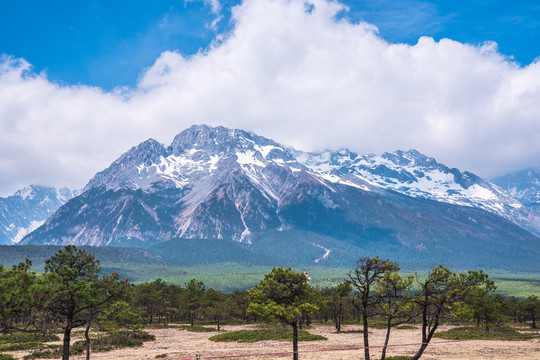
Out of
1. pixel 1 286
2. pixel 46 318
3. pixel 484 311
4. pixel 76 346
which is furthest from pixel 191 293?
pixel 1 286

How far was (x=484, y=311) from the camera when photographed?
77000 mm

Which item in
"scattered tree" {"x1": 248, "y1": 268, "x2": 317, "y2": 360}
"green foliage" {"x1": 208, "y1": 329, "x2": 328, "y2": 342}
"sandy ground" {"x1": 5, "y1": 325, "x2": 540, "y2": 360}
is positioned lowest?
"green foliage" {"x1": 208, "y1": 329, "x2": 328, "y2": 342}

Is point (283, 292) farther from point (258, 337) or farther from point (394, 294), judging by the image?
point (258, 337)

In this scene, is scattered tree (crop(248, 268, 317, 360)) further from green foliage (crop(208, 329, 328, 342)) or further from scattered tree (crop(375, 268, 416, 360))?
green foliage (crop(208, 329, 328, 342))

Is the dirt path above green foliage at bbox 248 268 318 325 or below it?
below

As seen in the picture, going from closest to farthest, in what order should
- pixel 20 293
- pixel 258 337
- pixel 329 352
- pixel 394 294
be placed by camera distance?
1. pixel 20 293
2. pixel 394 294
3. pixel 329 352
4. pixel 258 337

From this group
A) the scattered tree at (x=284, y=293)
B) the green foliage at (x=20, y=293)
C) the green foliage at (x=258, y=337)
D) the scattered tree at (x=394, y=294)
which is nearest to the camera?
the green foliage at (x=20, y=293)

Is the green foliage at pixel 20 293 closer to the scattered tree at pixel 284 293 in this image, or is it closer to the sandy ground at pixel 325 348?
the scattered tree at pixel 284 293

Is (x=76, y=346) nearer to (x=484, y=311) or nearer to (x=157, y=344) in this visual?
→ (x=157, y=344)

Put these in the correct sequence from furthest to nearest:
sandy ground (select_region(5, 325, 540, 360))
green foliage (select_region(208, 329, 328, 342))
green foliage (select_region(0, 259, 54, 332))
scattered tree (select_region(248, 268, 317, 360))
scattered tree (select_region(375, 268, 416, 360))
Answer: green foliage (select_region(208, 329, 328, 342)), sandy ground (select_region(5, 325, 540, 360)), scattered tree (select_region(248, 268, 317, 360)), scattered tree (select_region(375, 268, 416, 360)), green foliage (select_region(0, 259, 54, 332))

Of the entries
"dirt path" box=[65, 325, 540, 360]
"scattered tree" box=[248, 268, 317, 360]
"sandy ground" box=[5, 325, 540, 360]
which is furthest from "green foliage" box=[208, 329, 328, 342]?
"scattered tree" box=[248, 268, 317, 360]

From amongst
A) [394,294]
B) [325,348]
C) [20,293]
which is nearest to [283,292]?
[394,294]

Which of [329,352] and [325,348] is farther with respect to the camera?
[325,348]

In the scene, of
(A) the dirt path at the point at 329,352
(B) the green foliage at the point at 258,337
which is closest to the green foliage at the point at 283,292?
(A) the dirt path at the point at 329,352
